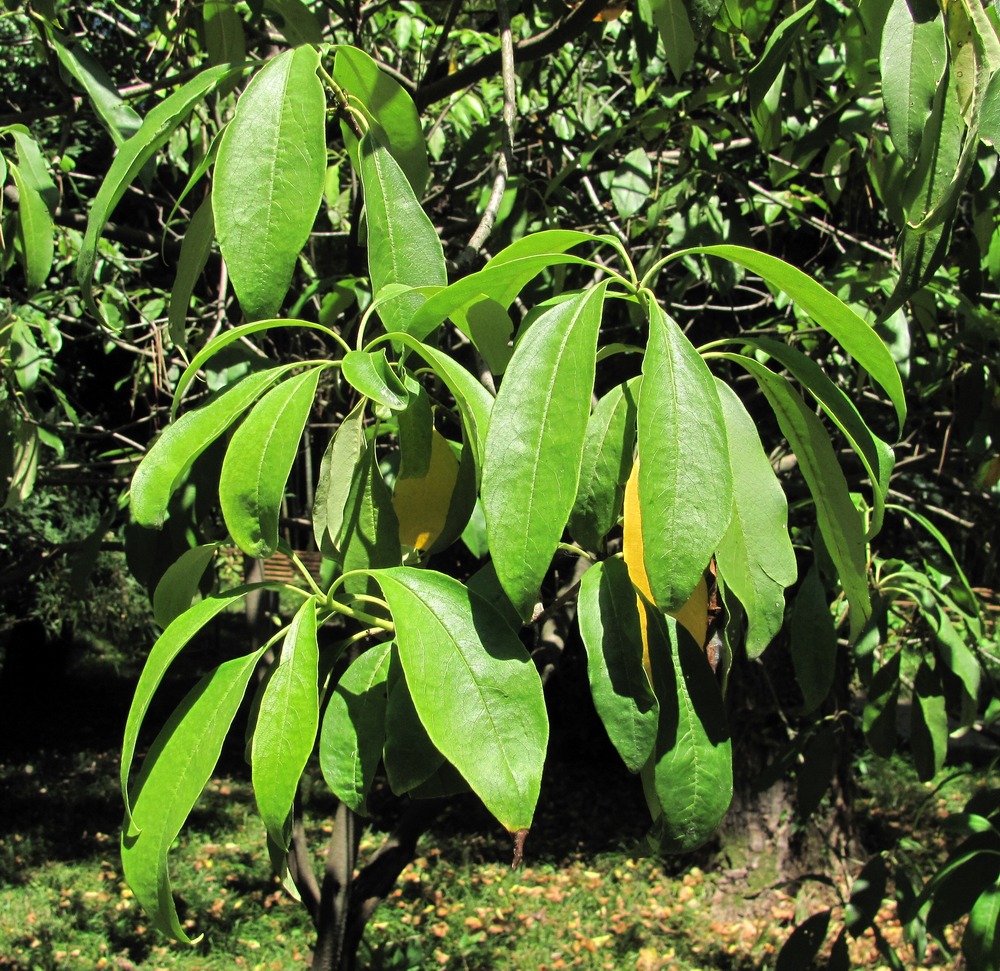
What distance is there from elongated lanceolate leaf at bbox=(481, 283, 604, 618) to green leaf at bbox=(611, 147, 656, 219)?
1470 mm

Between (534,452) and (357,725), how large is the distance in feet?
1.00

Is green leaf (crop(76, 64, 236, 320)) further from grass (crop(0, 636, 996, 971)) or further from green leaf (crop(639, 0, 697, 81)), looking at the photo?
grass (crop(0, 636, 996, 971))

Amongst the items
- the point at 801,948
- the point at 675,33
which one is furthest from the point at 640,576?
the point at 801,948

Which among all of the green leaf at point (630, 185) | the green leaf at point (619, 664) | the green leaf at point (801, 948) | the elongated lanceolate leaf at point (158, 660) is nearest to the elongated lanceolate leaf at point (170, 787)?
the elongated lanceolate leaf at point (158, 660)

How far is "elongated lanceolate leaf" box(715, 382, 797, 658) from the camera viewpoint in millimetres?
708

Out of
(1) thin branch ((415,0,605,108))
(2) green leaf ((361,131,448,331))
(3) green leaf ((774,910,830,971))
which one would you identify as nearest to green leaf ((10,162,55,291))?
(1) thin branch ((415,0,605,108))

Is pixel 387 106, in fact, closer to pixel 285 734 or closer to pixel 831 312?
pixel 831 312

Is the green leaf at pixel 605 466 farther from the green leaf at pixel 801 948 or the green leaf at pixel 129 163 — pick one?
the green leaf at pixel 801 948

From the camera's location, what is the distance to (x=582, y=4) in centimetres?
146

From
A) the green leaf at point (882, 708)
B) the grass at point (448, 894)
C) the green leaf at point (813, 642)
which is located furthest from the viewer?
the grass at point (448, 894)

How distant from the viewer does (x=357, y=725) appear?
78cm

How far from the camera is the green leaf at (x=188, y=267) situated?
0.84 metres

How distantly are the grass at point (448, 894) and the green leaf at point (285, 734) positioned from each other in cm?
296

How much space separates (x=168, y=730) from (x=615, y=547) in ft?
1.85
